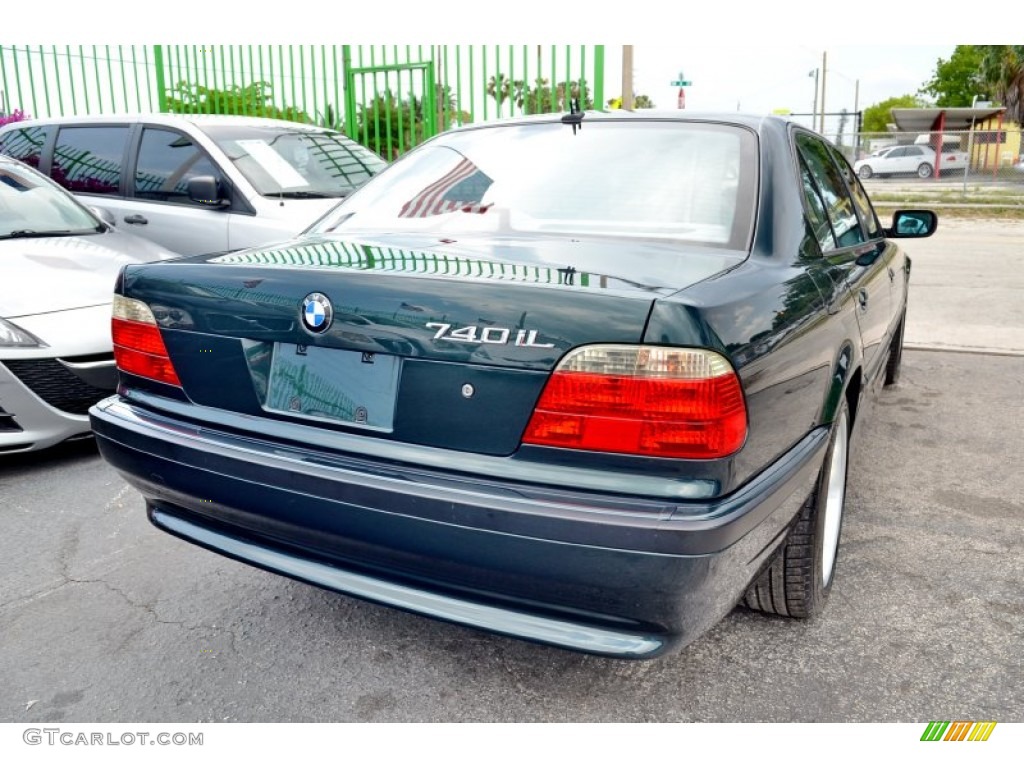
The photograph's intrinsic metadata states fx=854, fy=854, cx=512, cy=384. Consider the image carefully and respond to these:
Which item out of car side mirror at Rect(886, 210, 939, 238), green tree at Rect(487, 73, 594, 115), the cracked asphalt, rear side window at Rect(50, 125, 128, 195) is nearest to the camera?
the cracked asphalt

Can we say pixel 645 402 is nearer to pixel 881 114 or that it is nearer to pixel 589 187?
pixel 589 187

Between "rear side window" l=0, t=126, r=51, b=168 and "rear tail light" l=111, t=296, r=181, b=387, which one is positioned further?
"rear side window" l=0, t=126, r=51, b=168

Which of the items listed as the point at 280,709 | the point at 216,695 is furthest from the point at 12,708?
the point at 280,709

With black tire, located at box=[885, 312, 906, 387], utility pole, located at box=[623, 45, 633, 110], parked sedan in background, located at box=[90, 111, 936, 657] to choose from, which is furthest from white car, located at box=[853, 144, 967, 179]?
parked sedan in background, located at box=[90, 111, 936, 657]

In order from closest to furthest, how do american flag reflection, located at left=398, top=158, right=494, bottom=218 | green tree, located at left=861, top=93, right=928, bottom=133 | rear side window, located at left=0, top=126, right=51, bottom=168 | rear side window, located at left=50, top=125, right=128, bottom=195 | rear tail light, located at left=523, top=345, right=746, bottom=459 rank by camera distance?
rear tail light, located at left=523, top=345, right=746, bottom=459, american flag reflection, located at left=398, top=158, right=494, bottom=218, rear side window, located at left=50, top=125, right=128, bottom=195, rear side window, located at left=0, top=126, right=51, bottom=168, green tree, located at left=861, top=93, right=928, bottom=133

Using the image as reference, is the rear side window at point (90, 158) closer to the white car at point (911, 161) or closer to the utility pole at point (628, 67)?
the utility pole at point (628, 67)

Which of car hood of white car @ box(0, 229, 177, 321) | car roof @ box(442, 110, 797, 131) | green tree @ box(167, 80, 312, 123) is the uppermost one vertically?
green tree @ box(167, 80, 312, 123)

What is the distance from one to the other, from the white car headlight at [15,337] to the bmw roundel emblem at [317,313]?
2386 mm

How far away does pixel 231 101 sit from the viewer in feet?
34.9

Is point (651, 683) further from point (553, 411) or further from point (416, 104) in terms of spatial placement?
point (416, 104)

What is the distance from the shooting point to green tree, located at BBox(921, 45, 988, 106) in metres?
54.1

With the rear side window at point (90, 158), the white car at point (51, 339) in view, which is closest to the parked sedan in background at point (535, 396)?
the white car at point (51, 339)
